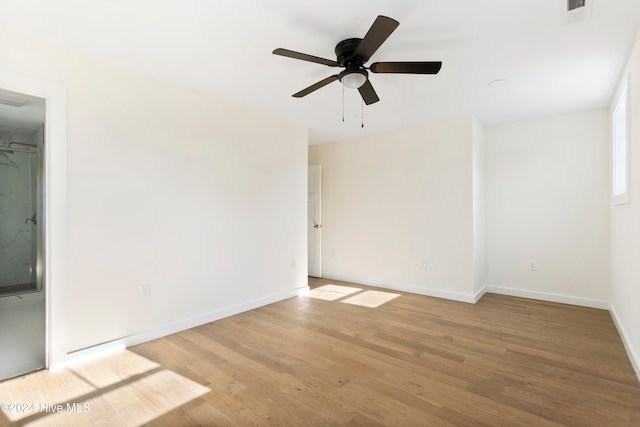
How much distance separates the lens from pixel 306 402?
1860mm

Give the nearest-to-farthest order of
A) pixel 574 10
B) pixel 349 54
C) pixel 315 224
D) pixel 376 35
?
pixel 376 35, pixel 574 10, pixel 349 54, pixel 315 224

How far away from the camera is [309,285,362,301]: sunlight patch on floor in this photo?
13.8 feet

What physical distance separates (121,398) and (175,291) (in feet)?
3.77

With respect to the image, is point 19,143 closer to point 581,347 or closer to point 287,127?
point 287,127

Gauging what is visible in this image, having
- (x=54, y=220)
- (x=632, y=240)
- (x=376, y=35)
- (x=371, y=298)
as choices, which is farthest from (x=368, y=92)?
(x=371, y=298)

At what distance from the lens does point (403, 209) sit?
4.53 m

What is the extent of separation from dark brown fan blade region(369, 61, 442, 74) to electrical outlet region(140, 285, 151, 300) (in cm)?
266

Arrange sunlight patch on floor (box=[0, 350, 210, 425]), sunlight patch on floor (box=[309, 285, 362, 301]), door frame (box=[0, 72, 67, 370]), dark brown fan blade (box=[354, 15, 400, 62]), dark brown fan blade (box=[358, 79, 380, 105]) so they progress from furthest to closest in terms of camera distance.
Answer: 1. sunlight patch on floor (box=[309, 285, 362, 301])
2. dark brown fan blade (box=[358, 79, 380, 105])
3. door frame (box=[0, 72, 67, 370])
4. sunlight patch on floor (box=[0, 350, 210, 425])
5. dark brown fan blade (box=[354, 15, 400, 62])

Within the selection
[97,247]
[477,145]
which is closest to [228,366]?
[97,247]

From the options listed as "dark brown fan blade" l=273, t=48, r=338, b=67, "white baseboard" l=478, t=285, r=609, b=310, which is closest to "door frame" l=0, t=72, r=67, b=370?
"dark brown fan blade" l=273, t=48, r=338, b=67

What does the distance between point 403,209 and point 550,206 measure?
187cm

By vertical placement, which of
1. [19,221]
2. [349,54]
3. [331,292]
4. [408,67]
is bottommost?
[331,292]

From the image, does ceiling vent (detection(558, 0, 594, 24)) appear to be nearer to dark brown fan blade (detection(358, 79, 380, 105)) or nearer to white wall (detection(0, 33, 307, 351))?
dark brown fan blade (detection(358, 79, 380, 105))

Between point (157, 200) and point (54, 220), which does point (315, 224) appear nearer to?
point (157, 200)
